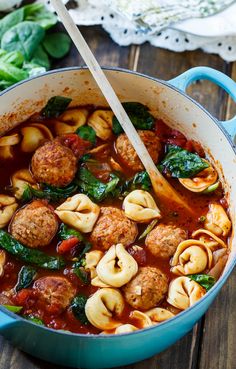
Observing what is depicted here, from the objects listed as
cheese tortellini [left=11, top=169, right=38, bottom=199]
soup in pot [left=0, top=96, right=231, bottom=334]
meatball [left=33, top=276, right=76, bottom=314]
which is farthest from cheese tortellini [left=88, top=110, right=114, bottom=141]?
meatball [left=33, top=276, right=76, bottom=314]

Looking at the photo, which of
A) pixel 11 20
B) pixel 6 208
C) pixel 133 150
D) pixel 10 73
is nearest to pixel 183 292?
pixel 133 150

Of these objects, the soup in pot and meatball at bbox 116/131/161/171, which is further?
meatball at bbox 116/131/161/171

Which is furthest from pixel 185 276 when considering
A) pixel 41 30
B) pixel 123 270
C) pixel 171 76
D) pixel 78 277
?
pixel 41 30

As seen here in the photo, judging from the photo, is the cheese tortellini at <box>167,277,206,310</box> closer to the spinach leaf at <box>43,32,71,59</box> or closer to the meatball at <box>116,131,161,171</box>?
the meatball at <box>116,131,161,171</box>

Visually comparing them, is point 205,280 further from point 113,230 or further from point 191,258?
point 113,230

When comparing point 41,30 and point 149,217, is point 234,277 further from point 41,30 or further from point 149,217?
point 41,30

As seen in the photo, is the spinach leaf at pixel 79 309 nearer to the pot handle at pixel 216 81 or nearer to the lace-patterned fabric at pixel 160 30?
the pot handle at pixel 216 81

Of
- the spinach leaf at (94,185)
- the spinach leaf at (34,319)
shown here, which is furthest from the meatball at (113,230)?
the spinach leaf at (34,319)
